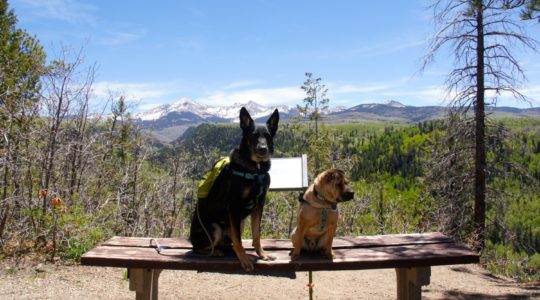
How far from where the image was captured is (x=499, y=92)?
1080 cm

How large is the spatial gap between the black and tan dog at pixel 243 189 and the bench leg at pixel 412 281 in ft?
4.87

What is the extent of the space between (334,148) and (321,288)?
10.1 meters

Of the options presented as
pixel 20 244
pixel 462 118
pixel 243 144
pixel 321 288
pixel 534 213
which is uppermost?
pixel 462 118

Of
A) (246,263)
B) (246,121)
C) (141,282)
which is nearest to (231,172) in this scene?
(246,121)

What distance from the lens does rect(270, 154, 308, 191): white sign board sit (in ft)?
17.2

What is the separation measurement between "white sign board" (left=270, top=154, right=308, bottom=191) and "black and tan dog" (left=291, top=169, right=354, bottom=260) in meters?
1.50

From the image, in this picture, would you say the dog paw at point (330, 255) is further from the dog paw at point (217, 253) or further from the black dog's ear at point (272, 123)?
the black dog's ear at point (272, 123)

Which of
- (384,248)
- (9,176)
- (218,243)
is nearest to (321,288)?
(384,248)

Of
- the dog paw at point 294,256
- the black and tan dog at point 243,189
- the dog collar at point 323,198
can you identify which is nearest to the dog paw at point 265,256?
the black and tan dog at point 243,189

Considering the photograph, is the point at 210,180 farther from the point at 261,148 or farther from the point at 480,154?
the point at 480,154

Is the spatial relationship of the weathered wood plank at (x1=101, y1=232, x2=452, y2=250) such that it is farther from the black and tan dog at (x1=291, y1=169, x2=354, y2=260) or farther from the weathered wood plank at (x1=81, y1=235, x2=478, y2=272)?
the black and tan dog at (x1=291, y1=169, x2=354, y2=260)

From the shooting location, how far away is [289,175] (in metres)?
5.41

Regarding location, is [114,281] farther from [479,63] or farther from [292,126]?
[292,126]

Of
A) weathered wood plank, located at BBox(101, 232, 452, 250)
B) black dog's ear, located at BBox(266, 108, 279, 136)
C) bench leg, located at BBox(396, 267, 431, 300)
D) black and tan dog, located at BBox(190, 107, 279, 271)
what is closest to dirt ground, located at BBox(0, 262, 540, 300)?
weathered wood plank, located at BBox(101, 232, 452, 250)
